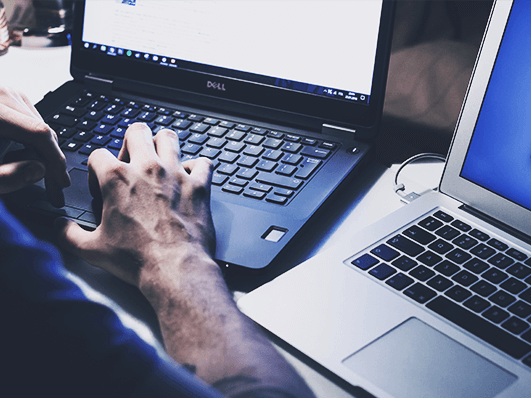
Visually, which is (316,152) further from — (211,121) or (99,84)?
(99,84)

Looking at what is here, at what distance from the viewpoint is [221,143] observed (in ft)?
2.30

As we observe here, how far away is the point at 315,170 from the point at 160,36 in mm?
354

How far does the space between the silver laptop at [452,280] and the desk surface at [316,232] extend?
0.06ft

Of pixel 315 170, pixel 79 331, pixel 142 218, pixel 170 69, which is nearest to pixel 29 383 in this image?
pixel 79 331

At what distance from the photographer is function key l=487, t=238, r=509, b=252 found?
0.54 m

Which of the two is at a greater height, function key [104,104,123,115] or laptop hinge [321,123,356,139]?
laptop hinge [321,123,356,139]

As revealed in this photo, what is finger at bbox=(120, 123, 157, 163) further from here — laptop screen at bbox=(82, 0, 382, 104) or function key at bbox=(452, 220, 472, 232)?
function key at bbox=(452, 220, 472, 232)

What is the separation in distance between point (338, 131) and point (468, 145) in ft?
0.63

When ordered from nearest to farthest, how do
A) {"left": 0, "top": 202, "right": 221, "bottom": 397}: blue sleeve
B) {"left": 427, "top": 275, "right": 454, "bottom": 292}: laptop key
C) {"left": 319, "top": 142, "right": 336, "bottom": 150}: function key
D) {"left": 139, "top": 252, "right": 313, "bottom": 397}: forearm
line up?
{"left": 0, "top": 202, "right": 221, "bottom": 397}: blue sleeve → {"left": 139, "top": 252, "right": 313, "bottom": 397}: forearm → {"left": 427, "top": 275, "right": 454, "bottom": 292}: laptop key → {"left": 319, "top": 142, "right": 336, "bottom": 150}: function key

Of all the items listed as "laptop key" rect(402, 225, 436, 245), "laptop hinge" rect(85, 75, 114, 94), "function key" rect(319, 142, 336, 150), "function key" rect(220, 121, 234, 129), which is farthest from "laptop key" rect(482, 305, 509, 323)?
"laptop hinge" rect(85, 75, 114, 94)

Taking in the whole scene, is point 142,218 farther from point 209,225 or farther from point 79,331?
point 79,331

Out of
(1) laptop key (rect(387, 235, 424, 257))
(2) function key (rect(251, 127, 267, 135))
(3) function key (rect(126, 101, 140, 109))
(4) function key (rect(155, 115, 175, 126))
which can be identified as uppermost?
(2) function key (rect(251, 127, 267, 135))

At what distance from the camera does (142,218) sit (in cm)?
52

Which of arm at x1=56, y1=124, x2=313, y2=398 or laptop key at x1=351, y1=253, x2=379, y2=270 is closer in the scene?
arm at x1=56, y1=124, x2=313, y2=398
